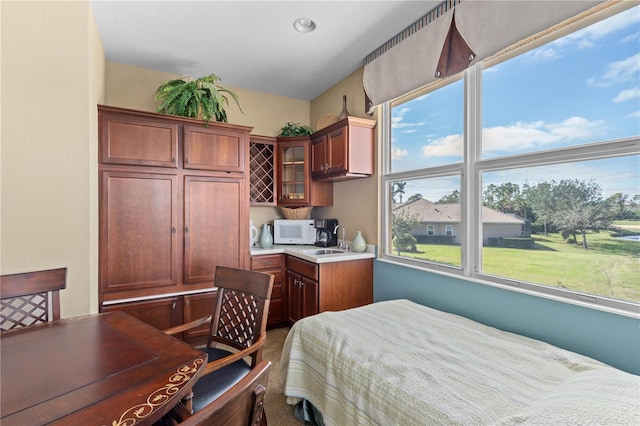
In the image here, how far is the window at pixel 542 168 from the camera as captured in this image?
1.53 meters

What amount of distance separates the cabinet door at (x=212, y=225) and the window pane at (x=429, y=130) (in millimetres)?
1629

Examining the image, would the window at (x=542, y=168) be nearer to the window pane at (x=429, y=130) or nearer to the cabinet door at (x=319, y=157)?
the window pane at (x=429, y=130)

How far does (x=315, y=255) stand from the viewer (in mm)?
3080

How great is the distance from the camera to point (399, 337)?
173 centimetres

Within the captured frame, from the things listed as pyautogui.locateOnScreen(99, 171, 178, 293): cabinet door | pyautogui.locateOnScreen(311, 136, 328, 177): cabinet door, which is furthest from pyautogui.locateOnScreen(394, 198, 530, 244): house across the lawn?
pyautogui.locateOnScreen(99, 171, 178, 293): cabinet door

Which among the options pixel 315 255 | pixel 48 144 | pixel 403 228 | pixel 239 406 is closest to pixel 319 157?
pixel 315 255

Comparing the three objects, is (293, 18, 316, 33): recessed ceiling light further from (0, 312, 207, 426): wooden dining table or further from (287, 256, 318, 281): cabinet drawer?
(0, 312, 207, 426): wooden dining table

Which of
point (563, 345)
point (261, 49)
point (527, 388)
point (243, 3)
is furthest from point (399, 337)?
point (261, 49)

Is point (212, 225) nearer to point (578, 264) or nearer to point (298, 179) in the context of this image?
point (298, 179)

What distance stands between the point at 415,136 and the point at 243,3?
5.72 feet

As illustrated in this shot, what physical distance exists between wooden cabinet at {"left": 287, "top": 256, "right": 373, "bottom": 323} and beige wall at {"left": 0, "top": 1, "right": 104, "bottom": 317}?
1.72 metres

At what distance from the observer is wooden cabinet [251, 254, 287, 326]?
131 inches

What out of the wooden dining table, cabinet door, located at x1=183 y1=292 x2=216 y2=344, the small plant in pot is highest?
the small plant in pot

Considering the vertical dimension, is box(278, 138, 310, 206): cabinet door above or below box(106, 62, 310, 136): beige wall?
below
